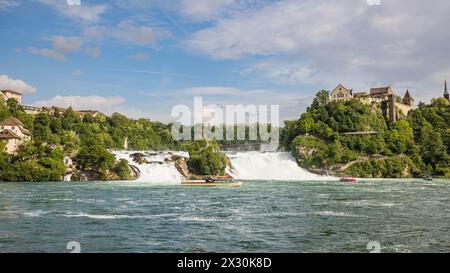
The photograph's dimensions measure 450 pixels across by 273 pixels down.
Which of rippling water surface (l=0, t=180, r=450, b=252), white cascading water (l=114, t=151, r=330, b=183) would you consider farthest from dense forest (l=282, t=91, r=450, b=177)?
rippling water surface (l=0, t=180, r=450, b=252)

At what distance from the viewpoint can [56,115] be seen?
45500 mm

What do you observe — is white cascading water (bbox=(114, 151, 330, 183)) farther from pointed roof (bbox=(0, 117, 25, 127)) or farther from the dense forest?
pointed roof (bbox=(0, 117, 25, 127))

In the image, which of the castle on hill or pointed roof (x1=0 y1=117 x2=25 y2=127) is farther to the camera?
the castle on hill

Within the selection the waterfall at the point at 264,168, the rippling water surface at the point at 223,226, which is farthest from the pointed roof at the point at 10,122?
the rippling water surface at the point at 223,226

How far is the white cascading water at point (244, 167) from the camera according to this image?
121 ft

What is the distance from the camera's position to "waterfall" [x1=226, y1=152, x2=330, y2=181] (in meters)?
42.2

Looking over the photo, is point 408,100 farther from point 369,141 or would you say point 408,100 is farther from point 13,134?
point 13,134

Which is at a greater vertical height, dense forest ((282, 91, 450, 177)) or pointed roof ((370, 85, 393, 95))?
pointed roof ((370, 85, 393, 95))

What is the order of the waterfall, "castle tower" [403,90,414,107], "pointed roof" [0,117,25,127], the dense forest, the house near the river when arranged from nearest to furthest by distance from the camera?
the house near the river → "pointed roof" [0,117,25,127] → the waterfall → the dense forest → "castle tower" [403,90,414,107]

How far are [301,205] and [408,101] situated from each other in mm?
→ 51950

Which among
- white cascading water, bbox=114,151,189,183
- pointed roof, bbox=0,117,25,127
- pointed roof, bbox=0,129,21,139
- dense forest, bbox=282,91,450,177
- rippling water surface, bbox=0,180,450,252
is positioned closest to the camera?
rippling water surface, bbox=0,180,450,252

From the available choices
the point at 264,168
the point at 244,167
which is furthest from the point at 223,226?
the point at 264,168
